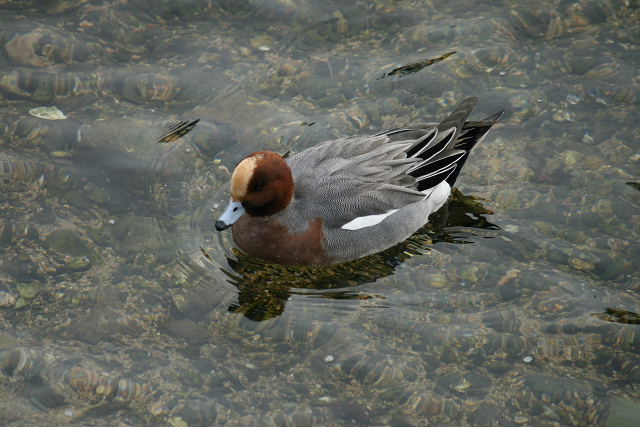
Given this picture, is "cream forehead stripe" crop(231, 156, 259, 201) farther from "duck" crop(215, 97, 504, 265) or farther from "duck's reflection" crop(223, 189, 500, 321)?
"duck's reflection" crop(223, 189, 500, 321)

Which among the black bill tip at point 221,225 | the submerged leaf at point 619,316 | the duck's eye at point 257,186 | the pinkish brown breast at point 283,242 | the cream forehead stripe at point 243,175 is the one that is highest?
the cream forehead stripe at point 243,175

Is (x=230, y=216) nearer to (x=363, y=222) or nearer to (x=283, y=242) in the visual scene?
(x=283, y=242)

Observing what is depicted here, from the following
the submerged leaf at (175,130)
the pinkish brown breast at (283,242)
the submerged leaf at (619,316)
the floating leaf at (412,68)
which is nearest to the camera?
the submerged leaf at (619,316)

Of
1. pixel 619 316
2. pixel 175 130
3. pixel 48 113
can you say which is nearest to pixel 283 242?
pixel 175 130

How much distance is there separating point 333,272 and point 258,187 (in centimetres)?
105

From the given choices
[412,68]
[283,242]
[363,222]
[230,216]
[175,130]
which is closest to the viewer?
[230,216]

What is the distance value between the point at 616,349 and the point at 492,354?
98cm

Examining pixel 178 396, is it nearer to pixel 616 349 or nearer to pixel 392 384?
pixel 392 384

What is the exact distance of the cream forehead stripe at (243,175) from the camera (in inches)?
266

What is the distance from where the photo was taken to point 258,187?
6887 mm

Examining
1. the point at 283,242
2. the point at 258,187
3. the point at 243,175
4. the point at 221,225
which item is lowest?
the point at 283,242

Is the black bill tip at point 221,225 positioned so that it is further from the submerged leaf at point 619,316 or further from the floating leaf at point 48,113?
the submerged leaf at point 619,316

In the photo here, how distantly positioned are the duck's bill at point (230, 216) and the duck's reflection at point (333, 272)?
1.66 feet

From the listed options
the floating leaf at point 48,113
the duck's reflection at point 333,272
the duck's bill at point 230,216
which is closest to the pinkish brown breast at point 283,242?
the duck's reflection at point 333,272
